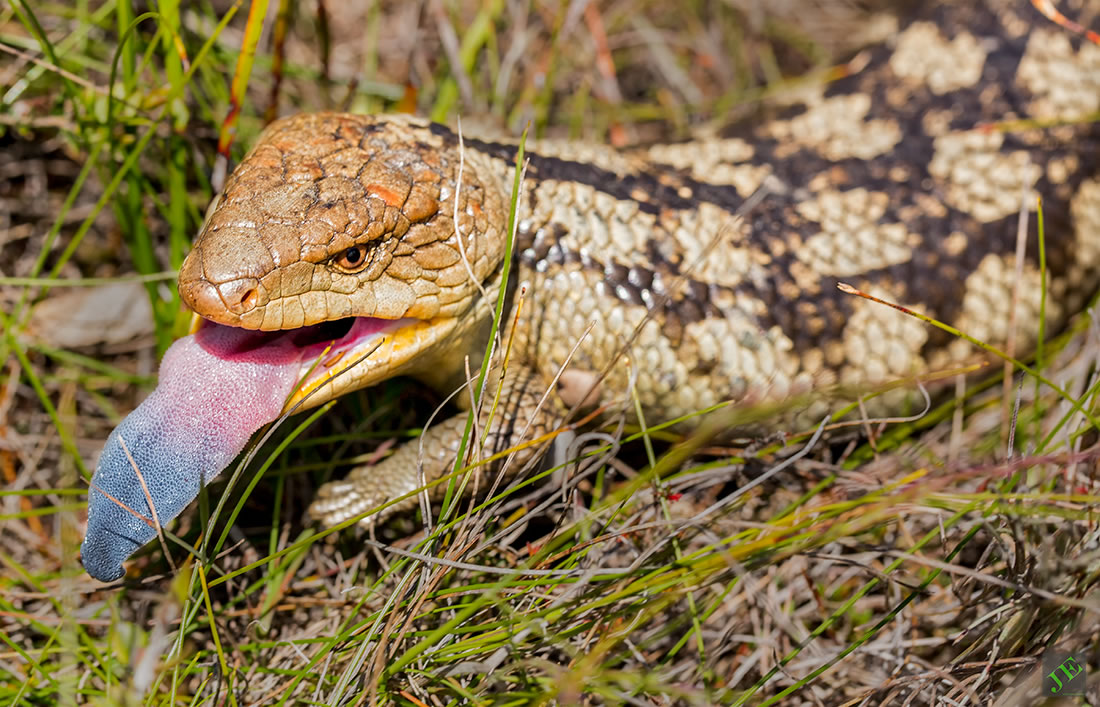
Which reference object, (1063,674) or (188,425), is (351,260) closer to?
(188,425)

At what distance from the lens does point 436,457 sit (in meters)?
2.38

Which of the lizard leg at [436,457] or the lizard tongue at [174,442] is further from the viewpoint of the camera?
the lizard leg at [436,457]

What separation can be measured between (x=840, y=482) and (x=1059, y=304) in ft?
3.49

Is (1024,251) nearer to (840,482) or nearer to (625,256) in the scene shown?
(840,482)

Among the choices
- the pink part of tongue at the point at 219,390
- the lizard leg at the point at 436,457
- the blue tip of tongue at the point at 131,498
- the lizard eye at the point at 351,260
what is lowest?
the lizard leg at the point at 436,457

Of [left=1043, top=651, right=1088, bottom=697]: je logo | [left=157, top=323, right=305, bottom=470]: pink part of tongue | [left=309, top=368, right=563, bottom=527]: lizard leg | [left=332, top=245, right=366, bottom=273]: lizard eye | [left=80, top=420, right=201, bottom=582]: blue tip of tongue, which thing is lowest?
[left=1043, top=651, right=1088, bottom=697]: je logo

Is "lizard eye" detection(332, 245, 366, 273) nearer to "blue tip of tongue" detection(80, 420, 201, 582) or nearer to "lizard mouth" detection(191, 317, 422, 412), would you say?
"lizard mouth" detection(191, 317, 422, 412)

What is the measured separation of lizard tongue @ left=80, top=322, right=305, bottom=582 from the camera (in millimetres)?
2010

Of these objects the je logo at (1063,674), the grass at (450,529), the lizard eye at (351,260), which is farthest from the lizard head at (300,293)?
the je logo at (1063,674)

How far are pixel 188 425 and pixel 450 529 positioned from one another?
65 centimetres

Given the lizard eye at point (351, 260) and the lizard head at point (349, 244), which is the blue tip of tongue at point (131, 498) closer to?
the lizard head at point (349, 244)

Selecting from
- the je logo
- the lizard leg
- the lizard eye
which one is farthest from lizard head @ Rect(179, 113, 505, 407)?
the je logo

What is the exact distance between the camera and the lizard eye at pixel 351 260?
2.09 meters

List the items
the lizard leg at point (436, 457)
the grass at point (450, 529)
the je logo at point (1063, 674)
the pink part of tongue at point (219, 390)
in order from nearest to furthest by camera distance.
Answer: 1. the je logo at point (1063, 674)
2. the grass at point (450, 529)
3. the pink part of tongue at point (219, 390)
4. the lizard leg at point (436, 457)
